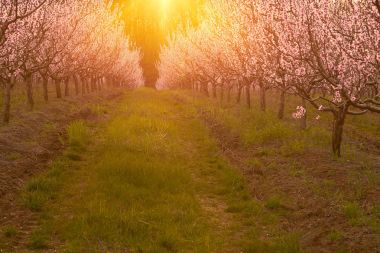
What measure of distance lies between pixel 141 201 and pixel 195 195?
1914 mm

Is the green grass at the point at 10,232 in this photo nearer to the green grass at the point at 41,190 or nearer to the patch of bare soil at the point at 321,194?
the green grass at the point at 41,190

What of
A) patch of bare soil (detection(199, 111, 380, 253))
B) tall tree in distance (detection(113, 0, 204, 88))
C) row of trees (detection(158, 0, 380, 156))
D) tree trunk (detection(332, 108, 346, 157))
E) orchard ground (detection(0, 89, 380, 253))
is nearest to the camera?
patch of bare soil (detection(199, 111, 380, 253))

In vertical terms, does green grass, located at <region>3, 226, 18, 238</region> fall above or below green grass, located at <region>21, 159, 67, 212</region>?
below

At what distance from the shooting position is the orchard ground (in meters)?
8.88

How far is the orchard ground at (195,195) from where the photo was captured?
8.88 metres

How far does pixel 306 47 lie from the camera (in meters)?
13.1

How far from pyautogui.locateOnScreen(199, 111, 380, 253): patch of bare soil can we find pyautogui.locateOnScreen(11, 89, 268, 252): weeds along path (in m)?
0.84

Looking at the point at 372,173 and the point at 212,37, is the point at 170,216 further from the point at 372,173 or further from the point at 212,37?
the point at 212,37

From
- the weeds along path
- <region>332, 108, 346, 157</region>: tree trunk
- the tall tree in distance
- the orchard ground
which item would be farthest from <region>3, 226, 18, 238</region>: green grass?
the tall tree in distance

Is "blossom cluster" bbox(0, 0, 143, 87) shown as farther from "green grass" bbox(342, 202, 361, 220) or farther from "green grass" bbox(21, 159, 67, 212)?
"green grass" bbox(342, 202, 361, 220)

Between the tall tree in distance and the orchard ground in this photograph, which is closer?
the orchard ground

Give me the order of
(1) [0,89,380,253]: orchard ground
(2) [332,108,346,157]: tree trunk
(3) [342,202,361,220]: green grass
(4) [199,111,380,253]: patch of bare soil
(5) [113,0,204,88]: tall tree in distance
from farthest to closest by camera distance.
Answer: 1. (5) [113,0,204,88]: tall tree in distance
2. (2) [332,108,346,157]: tree trunk
3. (3) [342,202,361,220]: green grass
4. (1) [0,89,380,253]: orchard ground
5. (4) [199,111,380,253]: patch of bare soil

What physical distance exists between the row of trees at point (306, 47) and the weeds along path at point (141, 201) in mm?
4047

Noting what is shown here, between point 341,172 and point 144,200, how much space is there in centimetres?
634
